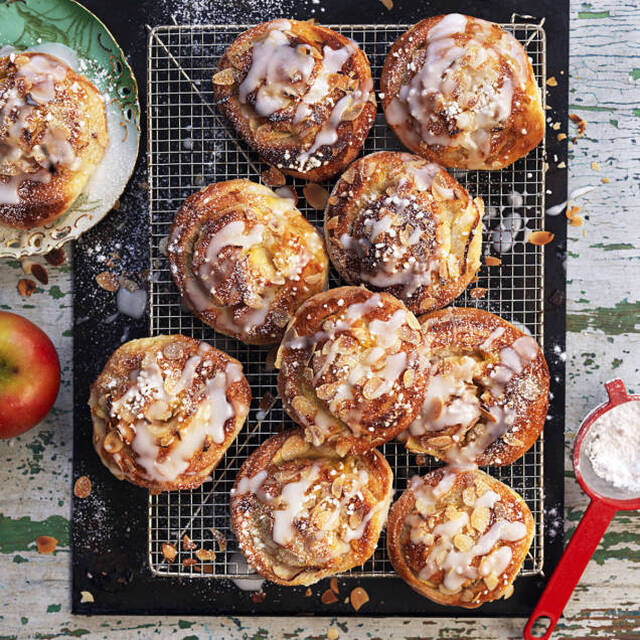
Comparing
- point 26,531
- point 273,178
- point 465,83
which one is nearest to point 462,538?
point 273,178

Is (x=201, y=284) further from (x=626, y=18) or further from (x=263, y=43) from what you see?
(x=626, y=18)

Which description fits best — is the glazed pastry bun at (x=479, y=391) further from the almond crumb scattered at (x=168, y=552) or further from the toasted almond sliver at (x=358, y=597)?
the almond crumb scattered at (x=168, y=552)

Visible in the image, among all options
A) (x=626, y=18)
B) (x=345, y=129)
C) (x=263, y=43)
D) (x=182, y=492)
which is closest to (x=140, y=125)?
(x=263, y=43)

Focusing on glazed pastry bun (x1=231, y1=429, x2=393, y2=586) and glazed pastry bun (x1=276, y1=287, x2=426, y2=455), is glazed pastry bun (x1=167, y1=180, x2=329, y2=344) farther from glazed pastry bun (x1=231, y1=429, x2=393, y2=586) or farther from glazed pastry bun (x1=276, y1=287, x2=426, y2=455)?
glazed pastry bun (x1=231, y1=429, x2=393, y2=586)

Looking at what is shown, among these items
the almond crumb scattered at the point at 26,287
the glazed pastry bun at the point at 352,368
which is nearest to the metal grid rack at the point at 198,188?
the glazed pastry bun at the point at 352,368

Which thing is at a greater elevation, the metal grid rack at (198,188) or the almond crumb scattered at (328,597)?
the metal grid rack at (198,188)

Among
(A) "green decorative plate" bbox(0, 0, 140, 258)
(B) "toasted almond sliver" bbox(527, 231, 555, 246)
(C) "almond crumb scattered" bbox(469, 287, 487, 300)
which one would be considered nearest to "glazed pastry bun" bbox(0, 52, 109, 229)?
(A) "green decorative plate" bbox(0, 0, 140, 258)

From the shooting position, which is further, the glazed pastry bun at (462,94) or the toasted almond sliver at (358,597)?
the toasted almond sliver at (358,597)
